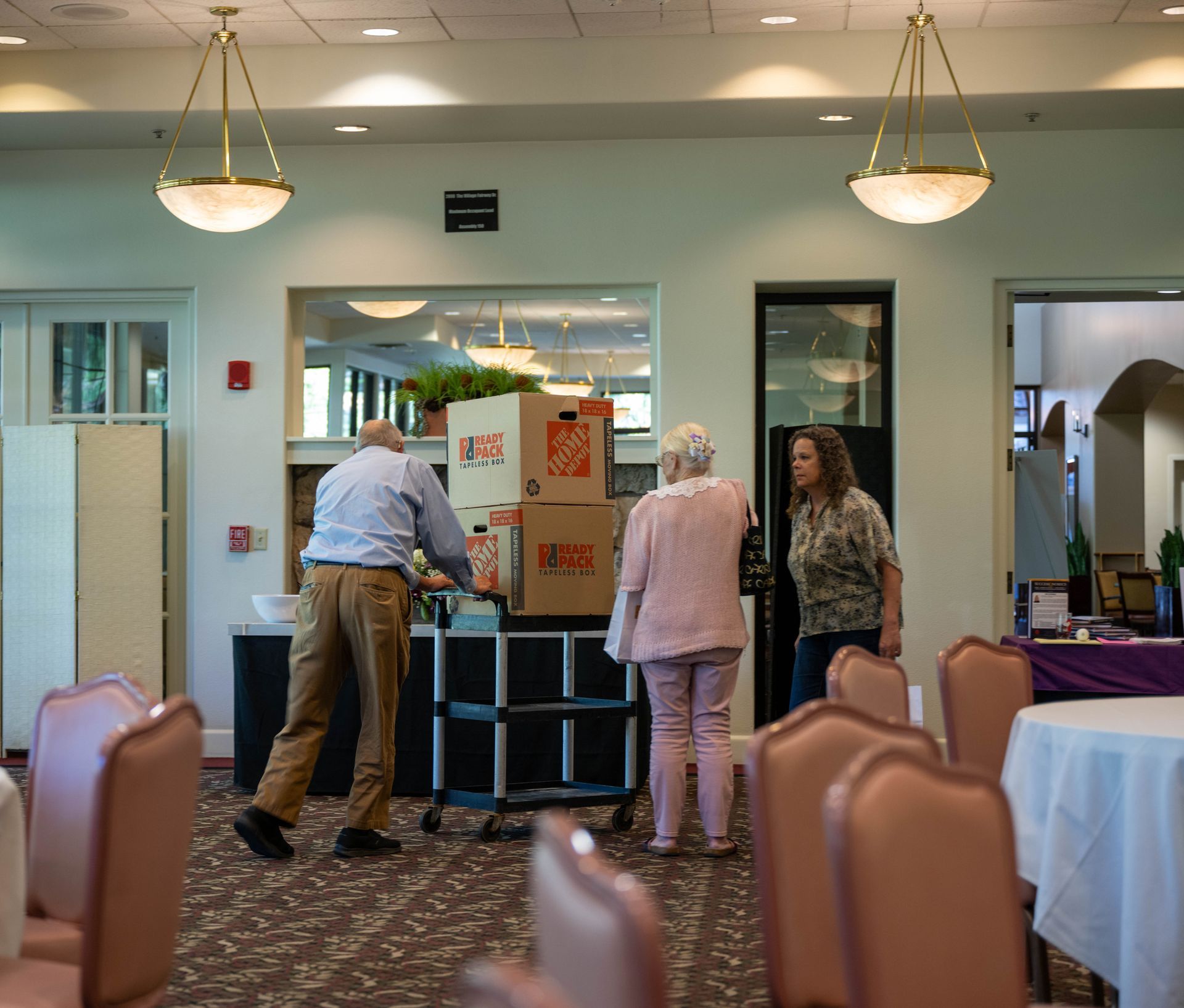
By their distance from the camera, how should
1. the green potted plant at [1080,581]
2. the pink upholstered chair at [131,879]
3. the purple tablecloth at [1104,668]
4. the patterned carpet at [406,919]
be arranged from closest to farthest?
the pink upholstered chair at [131,879]
the patterned carpet at [406,919]
the purple tablecloth at [1104,668]
the green potted plant at [1080,581]

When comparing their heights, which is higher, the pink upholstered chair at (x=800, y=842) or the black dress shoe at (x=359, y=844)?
the pink upholstered chair at (x=800, y=842)

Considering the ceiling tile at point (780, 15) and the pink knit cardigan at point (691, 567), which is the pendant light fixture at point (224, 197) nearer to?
the ceiling tile at point (780, 15)

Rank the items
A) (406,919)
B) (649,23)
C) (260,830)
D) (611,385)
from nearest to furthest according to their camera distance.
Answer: (406,919) → (260,830) → (649,23) → (611,385)

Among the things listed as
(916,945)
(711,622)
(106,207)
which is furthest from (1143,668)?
(106,207)

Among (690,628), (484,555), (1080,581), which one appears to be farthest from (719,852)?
(1080,581)

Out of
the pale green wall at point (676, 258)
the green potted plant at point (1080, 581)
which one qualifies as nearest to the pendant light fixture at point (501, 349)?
the pale green wall at point (676, 258)

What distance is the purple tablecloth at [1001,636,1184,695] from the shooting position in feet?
15.7

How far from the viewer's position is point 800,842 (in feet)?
6.84

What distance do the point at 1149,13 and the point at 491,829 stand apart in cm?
453

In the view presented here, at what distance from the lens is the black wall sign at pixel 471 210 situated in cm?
678

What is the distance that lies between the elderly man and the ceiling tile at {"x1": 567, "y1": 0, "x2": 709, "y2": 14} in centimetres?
235

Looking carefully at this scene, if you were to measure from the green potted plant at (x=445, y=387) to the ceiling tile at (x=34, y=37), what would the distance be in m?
2.25

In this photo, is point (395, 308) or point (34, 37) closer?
point (34, 37)

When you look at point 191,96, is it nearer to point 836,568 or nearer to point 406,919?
point 836,568
